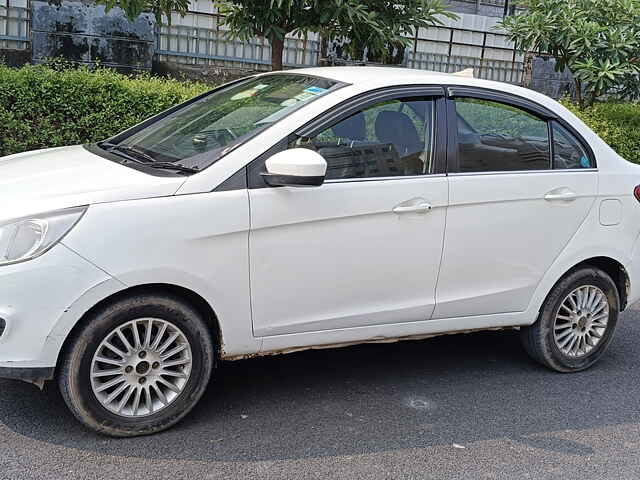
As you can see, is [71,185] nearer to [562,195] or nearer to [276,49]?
[562,195]

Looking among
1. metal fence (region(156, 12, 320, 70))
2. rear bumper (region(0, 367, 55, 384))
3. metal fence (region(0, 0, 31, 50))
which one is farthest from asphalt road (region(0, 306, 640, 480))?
metal fence (region(156, 12, 320, 70))

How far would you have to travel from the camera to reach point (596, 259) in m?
5.27

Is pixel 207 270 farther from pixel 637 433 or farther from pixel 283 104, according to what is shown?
pixel 637 433

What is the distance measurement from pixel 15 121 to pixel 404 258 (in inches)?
185

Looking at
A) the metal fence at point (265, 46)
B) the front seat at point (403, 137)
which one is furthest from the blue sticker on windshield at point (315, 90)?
the metal fence at point (265, 46)

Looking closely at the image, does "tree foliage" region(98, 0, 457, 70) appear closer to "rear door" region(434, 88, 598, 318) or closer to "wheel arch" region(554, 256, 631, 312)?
"rear door" region(434, 88, 598, 318)

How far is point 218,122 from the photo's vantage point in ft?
15.2

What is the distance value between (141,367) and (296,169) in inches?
46.6

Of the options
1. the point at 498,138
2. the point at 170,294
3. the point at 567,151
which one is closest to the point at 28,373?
the point at 170,294

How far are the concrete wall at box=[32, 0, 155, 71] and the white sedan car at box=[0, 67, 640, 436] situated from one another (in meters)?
6.85

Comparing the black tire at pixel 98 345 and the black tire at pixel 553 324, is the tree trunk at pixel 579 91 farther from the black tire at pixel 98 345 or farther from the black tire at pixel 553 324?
the black tire at pixel 98 345

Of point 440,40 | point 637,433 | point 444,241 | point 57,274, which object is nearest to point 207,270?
point 57,274

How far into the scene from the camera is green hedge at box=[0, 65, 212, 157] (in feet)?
25.3

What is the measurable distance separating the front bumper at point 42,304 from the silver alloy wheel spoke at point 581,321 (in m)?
2.90
